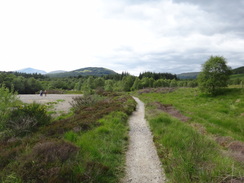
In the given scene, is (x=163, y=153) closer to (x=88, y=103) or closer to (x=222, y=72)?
(x=88, y=103)

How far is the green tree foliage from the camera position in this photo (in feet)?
91.8

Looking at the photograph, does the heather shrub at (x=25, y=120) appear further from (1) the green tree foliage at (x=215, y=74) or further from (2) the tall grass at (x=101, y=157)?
(1) the green tree foliage at (x=215, y=74)

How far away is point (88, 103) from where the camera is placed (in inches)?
910

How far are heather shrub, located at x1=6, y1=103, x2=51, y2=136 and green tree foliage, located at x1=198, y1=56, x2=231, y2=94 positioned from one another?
94.9ft

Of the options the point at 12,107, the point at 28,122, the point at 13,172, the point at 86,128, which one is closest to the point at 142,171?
the point at 13,172

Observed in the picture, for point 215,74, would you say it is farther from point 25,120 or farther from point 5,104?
point 5,104

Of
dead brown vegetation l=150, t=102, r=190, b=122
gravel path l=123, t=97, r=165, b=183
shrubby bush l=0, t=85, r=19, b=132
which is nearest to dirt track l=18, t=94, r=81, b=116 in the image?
shrubby bush l=0, t=85, r=19, b=132

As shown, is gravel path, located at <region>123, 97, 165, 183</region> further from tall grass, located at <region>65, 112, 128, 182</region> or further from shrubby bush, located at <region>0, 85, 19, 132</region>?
shrubby bush, located at <region>0, 85, 19, 132</region>

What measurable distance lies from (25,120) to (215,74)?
31.3 meters

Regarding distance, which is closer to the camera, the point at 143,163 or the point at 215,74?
the point at 143,163

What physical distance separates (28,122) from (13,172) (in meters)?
5.96

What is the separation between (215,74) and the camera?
28156 millimetres

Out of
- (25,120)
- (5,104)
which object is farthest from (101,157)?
(5,104)

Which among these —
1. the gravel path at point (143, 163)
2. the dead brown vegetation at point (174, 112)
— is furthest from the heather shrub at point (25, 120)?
the dead brown vegetation at point (174, 112)
